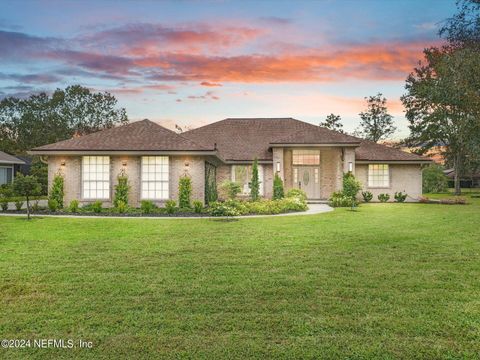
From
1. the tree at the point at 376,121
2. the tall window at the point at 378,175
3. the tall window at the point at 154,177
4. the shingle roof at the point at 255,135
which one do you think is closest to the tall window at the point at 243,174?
the shingle roof at the point at 255,135

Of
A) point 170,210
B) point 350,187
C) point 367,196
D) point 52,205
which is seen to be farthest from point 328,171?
point 52,205

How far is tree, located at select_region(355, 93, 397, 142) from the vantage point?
5216 centimetres

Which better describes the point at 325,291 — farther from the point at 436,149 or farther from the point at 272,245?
the point at 436,149

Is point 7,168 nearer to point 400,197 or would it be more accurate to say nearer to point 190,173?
point 190,173

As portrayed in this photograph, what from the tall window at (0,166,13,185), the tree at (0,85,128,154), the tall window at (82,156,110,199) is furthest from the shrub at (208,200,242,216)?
the tree at (0,85,128,154)

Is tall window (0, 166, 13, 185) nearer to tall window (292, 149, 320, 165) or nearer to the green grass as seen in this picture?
tall window (292, 149, 320, 165)

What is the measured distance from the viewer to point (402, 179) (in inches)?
1101

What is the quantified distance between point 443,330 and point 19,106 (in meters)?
71.9

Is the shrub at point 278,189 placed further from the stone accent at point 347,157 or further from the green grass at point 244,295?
the green grass at point 244,295

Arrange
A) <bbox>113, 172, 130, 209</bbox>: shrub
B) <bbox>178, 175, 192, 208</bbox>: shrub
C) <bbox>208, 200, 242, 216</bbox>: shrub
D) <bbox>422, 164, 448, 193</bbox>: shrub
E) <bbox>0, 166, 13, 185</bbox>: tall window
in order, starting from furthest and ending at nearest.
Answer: <bbox>422, 164, 448, 193</bbox>: shrub
<bbox>0, 166, 13, 185</bbox>: tall window
<bbox>113, 172, 130, 209</bbox>: shrub
<bbox>178, 175, 192, 208</bbox>: shrub
<bbox>208, 200, 242, 216</bbox>: shrub

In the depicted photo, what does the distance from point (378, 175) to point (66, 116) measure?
159 feet

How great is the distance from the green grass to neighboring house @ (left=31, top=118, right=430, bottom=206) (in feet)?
30.8

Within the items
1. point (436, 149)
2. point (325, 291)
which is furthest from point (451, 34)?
point (436, 149)

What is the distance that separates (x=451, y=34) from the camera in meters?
14.0
